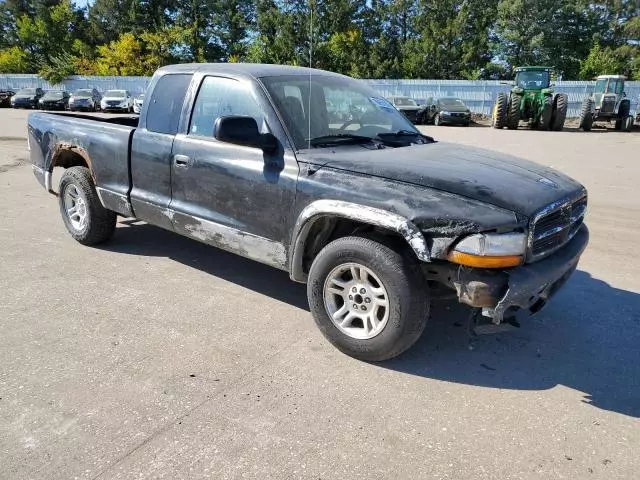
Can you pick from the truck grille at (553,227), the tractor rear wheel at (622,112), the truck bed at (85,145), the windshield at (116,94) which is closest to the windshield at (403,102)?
the tractor rear wheel at (622,112)

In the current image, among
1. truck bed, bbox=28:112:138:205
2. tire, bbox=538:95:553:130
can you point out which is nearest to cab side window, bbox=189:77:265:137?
truck bed, bbox=28:112:138:205

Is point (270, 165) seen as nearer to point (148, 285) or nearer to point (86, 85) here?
point (148, 285)

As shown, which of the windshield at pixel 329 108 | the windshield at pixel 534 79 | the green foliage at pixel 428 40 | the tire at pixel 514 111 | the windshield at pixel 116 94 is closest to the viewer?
the windshield at pixel 329 108

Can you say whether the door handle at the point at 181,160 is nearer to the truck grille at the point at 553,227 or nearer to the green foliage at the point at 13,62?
the truck grille at the point at 553,227

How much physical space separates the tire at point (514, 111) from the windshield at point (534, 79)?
0.73 meters

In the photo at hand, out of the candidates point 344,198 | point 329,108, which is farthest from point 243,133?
point 329,108

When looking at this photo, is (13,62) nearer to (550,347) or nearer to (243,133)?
(243,133)

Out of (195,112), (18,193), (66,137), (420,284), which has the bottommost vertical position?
(18,193)

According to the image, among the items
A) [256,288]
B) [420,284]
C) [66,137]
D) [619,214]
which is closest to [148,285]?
[256,288]

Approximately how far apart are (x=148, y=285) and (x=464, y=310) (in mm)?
2718

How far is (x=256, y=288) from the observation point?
458 centimetres

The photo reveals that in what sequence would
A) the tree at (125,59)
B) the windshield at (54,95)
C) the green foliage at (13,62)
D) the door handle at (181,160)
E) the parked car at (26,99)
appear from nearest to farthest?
1. the door handle at (181,160)
2. the windshield at (54,95)
3. the parked car at (26,99)
4. the tree at (125,59)
5. the green foliage at (13,62)

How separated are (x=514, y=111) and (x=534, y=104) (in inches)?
42.0

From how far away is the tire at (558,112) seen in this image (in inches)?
839
